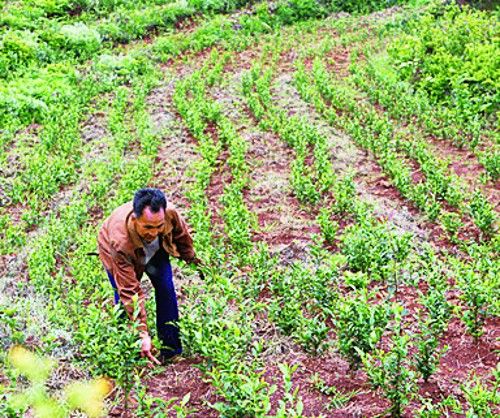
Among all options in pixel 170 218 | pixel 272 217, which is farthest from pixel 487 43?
pixel 170 218

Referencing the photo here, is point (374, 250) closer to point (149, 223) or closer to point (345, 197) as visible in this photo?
point (345, 197)

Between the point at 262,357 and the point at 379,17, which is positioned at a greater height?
the point at 379,17

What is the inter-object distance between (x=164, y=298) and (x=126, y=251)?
638 millimetres

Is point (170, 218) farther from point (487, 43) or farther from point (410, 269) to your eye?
point (487, 43)

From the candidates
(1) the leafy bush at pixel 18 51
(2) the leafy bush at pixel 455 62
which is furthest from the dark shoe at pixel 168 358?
(1) the leafy bush at pixel 18 51

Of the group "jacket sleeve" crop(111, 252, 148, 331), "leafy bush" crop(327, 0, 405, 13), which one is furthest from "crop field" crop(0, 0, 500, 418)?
"leafy bush" crop(327, 0, 405, 13)

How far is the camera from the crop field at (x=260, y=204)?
4609mm

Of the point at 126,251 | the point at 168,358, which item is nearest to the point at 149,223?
the point at 126,251

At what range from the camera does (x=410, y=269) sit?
597cm

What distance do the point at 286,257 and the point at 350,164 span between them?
316 cm

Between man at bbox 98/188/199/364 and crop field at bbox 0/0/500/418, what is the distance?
0.18 m

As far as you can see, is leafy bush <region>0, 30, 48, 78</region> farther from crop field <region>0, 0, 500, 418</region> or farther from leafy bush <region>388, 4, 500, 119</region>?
leafy bush <region>388, 4, 500, 119</region>

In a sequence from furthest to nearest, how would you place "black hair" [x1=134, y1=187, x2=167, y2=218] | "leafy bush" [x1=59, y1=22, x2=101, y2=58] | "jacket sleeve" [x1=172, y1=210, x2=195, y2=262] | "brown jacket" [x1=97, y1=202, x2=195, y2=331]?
1. "leafy bush" [x1=59, y1=22, x2=101, y2=58]
2. "jacket sleeve" [x1=172, y1=210, x2=195, y2=262]
3. "brown jacket" [x1=97, y1=202, x2=195, y2=331]
4. "black hair" [x1=134, y1=187, x2=167, y2=218]

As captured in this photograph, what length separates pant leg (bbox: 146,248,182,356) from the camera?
5.21 m
